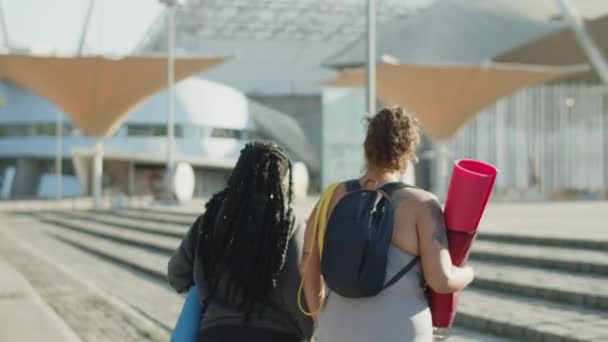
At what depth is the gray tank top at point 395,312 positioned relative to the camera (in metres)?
2.60

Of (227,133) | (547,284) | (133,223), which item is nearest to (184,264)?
(547,284)

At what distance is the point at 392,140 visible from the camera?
2.73 metres

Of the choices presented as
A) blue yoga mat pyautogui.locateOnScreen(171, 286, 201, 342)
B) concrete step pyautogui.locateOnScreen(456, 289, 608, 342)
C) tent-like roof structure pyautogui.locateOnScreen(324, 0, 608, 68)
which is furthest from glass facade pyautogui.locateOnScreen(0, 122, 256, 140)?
blue yoga mat pyautogui.locateOnScreen(171, 286, 201, 342)

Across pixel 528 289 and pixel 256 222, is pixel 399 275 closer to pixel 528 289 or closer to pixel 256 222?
pixel 256 222

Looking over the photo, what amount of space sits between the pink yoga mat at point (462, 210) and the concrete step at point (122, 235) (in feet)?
39.7

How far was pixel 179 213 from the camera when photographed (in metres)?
21.5

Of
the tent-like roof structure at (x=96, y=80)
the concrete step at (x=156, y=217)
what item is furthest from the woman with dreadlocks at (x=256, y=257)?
the tent-like roof structure at (x=96, y=80)

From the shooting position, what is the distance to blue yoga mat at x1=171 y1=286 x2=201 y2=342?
301cm

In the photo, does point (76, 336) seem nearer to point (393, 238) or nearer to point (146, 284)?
point (146, 284)

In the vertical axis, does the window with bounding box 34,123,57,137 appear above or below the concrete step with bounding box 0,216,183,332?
→ above

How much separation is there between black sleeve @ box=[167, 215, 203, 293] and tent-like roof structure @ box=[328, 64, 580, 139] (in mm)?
29688

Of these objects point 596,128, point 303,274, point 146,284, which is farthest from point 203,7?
point 303,274

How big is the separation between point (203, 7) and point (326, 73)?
16211 mm

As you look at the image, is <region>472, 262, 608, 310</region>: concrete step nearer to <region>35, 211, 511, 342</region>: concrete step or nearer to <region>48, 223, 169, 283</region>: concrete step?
<region>35, 211, 511, 342</region>: concrete step
